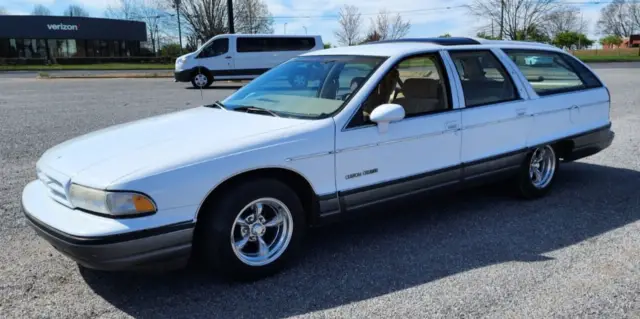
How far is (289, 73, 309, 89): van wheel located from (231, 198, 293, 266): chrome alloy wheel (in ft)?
4.14

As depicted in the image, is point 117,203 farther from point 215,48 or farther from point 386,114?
point 215,48

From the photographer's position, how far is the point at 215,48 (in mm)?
22141

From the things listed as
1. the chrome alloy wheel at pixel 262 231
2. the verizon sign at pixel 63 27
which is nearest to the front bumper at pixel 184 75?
the chrome alloy wheel at pixel 262 231

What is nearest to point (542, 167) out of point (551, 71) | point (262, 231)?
point (551, 71)

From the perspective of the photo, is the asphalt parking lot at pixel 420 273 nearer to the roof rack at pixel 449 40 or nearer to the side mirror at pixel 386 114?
the side mirror at pixel 386 114

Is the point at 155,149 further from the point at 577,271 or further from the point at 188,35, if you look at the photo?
the point at 188,35

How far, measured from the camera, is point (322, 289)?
3.47 meters

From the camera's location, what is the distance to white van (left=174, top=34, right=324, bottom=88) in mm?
21766

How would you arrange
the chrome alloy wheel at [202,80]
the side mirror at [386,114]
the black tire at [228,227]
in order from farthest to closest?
the chrome alloy wheel at [202,80] < the side mirror at [386,114] < the black tire at [228,227]

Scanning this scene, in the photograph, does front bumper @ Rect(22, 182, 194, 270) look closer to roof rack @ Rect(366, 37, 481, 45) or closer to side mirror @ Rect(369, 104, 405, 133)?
side mirror @ Rect(369, 104, 405, 133)

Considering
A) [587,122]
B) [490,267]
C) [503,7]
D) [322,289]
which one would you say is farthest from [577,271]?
[503,7]

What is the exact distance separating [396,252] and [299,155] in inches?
44.4

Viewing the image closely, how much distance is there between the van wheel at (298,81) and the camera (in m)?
4.49

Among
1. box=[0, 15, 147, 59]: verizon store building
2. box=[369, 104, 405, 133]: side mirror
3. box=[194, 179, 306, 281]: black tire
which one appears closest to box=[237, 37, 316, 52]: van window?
box=[369, 104, 405, 133]: side mirror
